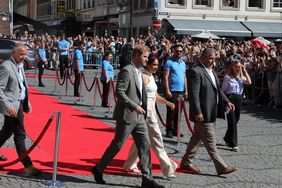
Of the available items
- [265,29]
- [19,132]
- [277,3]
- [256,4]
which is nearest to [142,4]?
[256,4]

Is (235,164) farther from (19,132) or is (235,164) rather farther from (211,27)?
(211,27)

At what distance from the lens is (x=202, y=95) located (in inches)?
326

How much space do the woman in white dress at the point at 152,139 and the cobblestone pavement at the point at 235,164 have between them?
193 mm

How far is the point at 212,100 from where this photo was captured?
833 centimetres

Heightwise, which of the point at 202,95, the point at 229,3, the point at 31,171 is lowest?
the point at 31,171

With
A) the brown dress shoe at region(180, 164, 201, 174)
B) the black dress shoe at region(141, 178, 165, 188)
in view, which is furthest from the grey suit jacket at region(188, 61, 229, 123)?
the black dress shoe at region(141, 178, 165, 188)

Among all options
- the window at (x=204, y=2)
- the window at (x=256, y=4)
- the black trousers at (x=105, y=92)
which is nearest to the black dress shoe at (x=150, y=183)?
the black trousers at (x=105, y=92)

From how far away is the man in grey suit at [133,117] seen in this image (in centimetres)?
741

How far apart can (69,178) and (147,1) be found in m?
40.3

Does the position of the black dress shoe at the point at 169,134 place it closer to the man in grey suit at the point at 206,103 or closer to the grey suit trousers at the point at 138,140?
the man in grey suit at the point at 206,103

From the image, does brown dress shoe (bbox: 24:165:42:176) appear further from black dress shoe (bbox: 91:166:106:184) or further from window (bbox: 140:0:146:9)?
window (bbox: 140:0:146:9)

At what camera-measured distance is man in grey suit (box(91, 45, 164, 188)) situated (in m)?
7.41

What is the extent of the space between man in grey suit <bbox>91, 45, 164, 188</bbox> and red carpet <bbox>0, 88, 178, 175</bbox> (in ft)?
3.45

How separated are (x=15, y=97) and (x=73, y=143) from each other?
287cm
